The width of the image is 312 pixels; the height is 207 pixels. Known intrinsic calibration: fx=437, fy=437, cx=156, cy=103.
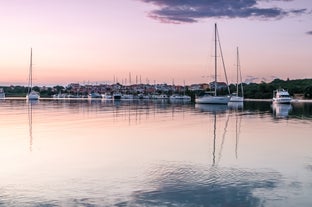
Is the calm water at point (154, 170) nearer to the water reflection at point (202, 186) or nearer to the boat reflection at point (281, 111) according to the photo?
the water reflection at point (202, 186)

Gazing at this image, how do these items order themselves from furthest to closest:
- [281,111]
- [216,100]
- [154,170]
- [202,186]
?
[216,100] → [281,111] → [154,170] → [202,186]

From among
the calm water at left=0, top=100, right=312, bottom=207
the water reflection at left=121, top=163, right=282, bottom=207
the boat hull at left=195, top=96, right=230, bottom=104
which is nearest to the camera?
the water reflection at left=121, top=163, right=282, bottom=207

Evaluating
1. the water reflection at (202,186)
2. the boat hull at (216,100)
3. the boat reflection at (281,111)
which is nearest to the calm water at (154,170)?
the water reflection at (202,186)

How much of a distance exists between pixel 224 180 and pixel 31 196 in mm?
5817

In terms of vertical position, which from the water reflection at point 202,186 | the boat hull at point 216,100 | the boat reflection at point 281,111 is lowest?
the water reflection at point 202,186

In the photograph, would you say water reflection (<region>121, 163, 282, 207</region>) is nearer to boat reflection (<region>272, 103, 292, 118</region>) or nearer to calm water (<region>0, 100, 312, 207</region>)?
calm water (<region>0, 100, 312, 207</region>)

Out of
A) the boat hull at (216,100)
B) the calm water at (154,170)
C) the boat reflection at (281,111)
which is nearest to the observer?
the calm water at (154,170)

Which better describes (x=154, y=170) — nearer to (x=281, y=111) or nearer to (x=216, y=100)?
(x=281, y=111)

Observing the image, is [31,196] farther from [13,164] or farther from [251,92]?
[251,92]

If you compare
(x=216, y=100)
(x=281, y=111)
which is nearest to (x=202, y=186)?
(x=281, y=111)

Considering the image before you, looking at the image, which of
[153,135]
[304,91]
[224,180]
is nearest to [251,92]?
[304,91]

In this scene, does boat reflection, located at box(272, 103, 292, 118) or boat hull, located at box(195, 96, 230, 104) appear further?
boat hull, located at box(195, 96, 230, 104)

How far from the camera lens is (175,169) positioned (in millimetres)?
15523

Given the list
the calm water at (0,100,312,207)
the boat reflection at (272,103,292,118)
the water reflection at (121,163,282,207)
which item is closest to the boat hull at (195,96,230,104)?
the boat reflection at (272,103,292,118)
